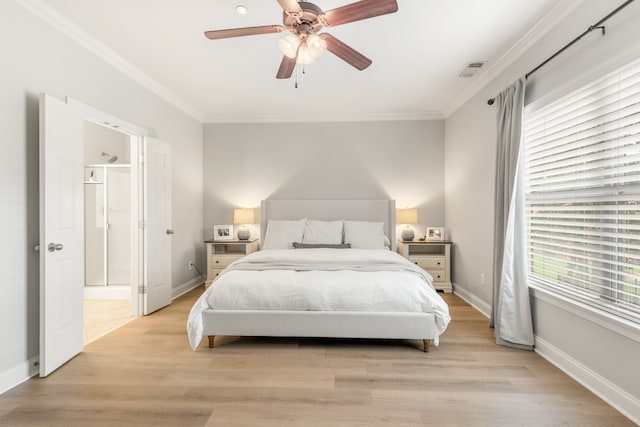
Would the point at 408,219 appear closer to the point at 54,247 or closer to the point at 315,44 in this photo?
the point at 315,44

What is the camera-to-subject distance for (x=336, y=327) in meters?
2.61

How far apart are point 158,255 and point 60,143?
5.62 ft

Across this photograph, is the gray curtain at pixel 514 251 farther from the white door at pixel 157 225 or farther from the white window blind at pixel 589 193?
the white door at pixel 157 225

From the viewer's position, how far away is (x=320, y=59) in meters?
3.06

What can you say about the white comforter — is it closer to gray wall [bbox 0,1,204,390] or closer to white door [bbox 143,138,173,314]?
gray wall [bbox 0,1,204,390]

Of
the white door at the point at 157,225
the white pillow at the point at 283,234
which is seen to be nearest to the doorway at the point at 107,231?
the white door at the point at 157,225

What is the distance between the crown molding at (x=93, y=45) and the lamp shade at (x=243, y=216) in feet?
5.39

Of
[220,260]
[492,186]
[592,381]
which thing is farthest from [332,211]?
[592,381]

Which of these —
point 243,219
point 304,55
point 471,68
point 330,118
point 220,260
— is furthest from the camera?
point 330,118

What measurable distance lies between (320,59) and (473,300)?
3.18 m

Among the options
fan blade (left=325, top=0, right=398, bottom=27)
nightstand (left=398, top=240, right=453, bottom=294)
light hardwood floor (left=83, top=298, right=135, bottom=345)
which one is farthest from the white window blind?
light hardwood floor (left=83, top=298, right=135, bottom=345)

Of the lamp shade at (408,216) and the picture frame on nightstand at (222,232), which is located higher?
the lamp shade at (408,216)

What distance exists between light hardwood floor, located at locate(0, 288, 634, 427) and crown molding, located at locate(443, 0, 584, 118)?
2.52 m

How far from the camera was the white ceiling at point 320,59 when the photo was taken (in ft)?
7.56
